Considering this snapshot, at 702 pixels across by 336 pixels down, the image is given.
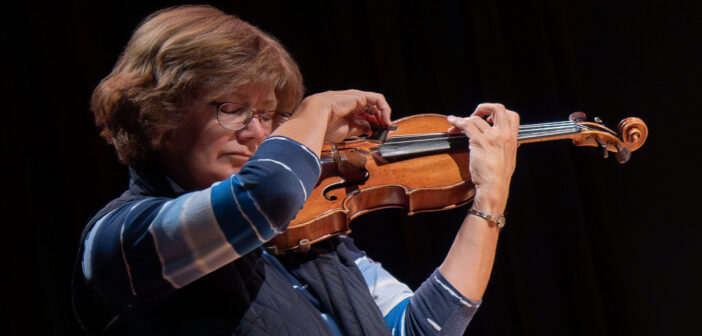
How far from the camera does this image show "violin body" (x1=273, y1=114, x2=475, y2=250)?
107 centimetres

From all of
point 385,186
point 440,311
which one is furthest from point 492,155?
point 440,311

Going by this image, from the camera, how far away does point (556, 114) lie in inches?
79.0

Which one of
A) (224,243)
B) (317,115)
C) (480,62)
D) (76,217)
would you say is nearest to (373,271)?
(317,115)

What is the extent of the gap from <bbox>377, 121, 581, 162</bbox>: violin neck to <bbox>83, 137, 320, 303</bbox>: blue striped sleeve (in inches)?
20.9

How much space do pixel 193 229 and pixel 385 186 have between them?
57 centimetres

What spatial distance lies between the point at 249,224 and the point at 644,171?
6.07ft

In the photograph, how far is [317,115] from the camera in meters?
0.86

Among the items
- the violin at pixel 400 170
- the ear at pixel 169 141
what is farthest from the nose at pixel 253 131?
the violin at pixel 400 170

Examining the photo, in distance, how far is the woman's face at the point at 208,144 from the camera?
85 cm

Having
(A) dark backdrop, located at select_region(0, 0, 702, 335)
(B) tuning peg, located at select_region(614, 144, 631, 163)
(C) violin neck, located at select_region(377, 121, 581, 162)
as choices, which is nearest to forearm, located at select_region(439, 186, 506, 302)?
(C) violin neck, located at select_region(377, 121, 581, 162)

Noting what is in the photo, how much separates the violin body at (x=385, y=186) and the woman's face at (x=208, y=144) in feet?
0.77

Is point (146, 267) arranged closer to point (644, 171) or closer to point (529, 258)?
point (529, 258)

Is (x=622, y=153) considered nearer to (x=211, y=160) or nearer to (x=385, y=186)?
(x=385, y=186)

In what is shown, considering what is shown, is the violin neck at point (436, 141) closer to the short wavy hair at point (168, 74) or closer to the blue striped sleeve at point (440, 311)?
the blue striped sleeve at point (440, 311)
